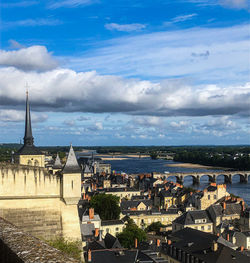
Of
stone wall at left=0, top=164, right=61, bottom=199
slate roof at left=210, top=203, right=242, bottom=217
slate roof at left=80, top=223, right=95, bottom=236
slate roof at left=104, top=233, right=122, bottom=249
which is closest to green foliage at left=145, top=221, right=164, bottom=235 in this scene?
slate roof at left=210, top=203, right=242, bottom=217

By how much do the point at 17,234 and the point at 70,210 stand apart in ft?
34.6

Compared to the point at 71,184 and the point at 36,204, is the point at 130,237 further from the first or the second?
the point at 36,204

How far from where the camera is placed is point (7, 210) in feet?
48.2

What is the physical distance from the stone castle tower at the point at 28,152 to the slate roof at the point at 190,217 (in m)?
16.9

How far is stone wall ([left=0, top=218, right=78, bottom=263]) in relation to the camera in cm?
388

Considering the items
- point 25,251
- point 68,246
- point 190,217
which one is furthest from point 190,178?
point 25,251

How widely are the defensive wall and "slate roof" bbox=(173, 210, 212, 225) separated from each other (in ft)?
86.6

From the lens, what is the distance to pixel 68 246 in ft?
44.7

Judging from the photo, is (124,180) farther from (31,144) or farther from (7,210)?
(7,210)

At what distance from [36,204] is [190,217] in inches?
1127

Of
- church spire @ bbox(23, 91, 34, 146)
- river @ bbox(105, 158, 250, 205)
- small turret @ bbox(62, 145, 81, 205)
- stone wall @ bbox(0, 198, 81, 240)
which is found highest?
church spire @ bbox(23, 91, 34, 146)

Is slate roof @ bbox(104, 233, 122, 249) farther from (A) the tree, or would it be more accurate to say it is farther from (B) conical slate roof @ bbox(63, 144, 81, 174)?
(B) conical slate roof @ bbox(63, 144, 81, 174)

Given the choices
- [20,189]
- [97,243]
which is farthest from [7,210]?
[97,243]

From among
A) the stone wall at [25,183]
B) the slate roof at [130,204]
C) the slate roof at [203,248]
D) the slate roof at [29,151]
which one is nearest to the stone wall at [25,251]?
the stone wall at [25,183]
